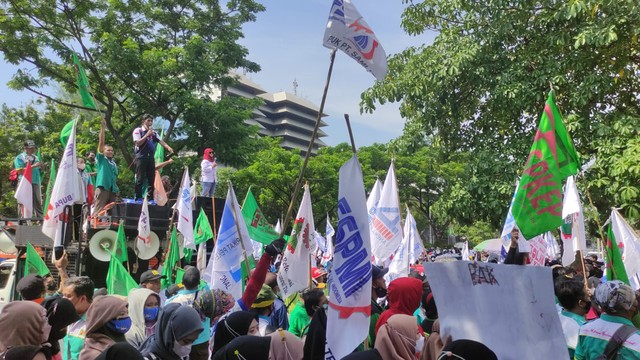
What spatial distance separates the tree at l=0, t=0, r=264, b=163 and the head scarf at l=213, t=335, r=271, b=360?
18.7 m

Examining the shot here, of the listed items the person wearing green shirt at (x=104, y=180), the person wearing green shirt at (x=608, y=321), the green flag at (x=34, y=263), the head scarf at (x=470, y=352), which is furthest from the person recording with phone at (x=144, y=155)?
the head scarf at (x=470, y=352)

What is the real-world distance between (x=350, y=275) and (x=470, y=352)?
1.39m

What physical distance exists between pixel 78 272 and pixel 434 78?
7.30 metres

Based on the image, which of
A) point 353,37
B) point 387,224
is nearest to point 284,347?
point 353,37

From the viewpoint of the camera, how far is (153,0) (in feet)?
76.1

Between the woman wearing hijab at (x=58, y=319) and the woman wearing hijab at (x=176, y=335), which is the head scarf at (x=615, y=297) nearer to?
the woman wearing hijab at (x=176, y=335)

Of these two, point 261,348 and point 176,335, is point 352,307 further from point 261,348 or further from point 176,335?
point 176,335

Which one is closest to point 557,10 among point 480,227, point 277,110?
point 480,227

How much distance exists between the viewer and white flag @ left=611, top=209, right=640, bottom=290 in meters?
7.95

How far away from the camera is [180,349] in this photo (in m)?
3.69

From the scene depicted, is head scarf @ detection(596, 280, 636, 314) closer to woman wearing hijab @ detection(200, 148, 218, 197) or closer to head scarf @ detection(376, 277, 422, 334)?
head scarf @ detection(376, 277, 422, 334)

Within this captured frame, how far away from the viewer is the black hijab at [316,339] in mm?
4090

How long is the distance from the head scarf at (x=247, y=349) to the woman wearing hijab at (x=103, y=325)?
0.68 meters

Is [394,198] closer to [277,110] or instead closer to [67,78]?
[67,78]
